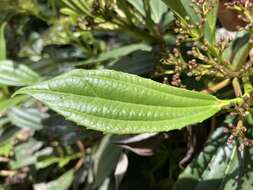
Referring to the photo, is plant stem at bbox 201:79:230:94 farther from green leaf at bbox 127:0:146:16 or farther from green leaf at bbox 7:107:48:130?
green leaf at bbox 7:107:48:130

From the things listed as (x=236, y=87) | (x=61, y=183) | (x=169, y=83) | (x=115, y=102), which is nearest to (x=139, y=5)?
(x=169, y=83)

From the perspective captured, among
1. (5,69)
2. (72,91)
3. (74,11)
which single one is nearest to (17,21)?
(5,69)

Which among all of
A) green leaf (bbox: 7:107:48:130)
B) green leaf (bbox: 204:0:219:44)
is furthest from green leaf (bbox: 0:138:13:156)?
green leaf (bbox: 204:0:219:44)

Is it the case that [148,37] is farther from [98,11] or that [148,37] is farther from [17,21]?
[17,21]

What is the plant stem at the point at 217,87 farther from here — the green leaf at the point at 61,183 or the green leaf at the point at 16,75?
the green leaf at the point at 61,183

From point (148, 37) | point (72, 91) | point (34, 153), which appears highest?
point (72, 91)

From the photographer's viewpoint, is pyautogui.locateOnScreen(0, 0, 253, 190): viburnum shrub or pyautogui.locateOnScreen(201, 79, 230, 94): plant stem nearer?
pyautogui.locateOnScreen(0, 0, 253, 190): viburnum shrub

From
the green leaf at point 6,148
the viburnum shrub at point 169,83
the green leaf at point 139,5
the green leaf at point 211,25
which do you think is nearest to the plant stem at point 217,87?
the viburnum shrub at point 169,83

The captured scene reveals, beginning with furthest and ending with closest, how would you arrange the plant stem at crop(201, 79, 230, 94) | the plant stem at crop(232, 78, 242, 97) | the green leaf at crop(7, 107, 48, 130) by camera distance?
the green leaf at crop(7, 107, 48, 130), the plant stem at crop(201, 79, 230, 94), the plant stem at crop(232, 78, 242, 97)
